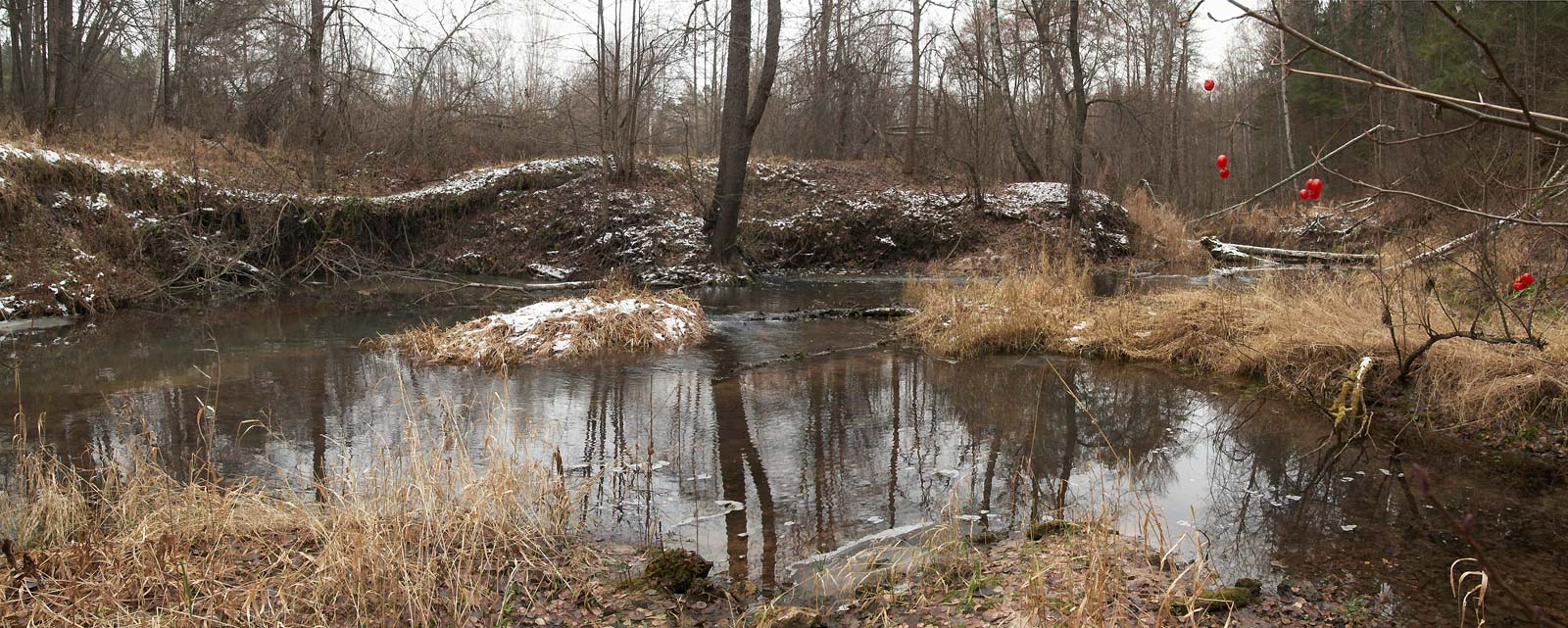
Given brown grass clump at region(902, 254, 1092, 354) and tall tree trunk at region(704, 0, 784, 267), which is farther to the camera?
tall tree trunk at region(704, 0, 784, 267)

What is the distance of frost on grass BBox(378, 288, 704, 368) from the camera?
9.37m

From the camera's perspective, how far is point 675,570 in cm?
388

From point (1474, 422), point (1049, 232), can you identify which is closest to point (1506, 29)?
point (1049, 232)

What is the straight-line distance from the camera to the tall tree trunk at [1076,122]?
18.7 meters

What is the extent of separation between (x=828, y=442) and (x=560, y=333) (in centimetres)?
460

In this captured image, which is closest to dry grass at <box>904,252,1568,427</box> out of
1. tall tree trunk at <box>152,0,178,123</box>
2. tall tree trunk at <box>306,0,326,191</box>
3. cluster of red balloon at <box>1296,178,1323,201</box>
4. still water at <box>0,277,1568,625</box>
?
still water at <box>0,277,1568,625</box>

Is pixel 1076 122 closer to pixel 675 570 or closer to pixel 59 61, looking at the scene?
pixel 675 570

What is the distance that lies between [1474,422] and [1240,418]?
54.2 inches

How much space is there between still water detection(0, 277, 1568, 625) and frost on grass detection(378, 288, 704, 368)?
1.22 feet

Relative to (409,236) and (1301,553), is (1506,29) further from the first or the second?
(409,236)

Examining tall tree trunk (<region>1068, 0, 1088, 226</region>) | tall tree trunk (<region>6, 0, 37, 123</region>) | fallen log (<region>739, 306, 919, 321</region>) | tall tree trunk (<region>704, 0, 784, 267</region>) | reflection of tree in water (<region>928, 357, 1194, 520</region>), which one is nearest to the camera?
reflection of tree in water (<region>928, 357, 1194, 520</region>)

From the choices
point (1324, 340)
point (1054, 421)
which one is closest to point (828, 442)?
point (1054, 421)

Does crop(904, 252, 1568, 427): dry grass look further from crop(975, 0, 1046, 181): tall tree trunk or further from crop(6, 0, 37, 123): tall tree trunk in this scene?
crop(6, 0, 37, 123): tall tree trunk

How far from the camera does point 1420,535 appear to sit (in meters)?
4.36
